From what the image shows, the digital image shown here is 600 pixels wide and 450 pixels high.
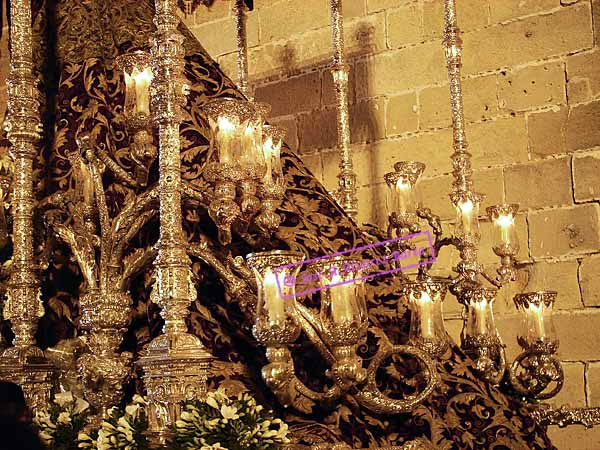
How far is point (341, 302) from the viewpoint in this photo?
2695 mm

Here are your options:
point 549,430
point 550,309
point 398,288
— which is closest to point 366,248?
point 398,288

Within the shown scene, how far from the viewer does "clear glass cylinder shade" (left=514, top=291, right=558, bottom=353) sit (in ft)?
11.9

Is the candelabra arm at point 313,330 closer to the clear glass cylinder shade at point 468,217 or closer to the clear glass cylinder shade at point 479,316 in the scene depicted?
the clear glass cylinder shade at point 479,316

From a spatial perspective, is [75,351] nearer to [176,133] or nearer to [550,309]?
[176,133]

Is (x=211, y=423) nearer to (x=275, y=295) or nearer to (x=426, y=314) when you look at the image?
(x=275, y=295)

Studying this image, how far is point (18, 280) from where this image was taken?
318 cm

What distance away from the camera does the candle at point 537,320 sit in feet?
11.9

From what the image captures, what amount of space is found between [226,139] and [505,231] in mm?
1592

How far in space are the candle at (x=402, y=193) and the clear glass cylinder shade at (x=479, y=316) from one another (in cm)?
39

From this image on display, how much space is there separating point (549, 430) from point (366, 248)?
1506mm

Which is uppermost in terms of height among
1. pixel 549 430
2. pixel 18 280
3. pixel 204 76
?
pixel 204 76

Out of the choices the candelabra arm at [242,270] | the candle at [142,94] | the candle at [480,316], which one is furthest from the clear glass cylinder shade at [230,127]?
the candle at [480,316]

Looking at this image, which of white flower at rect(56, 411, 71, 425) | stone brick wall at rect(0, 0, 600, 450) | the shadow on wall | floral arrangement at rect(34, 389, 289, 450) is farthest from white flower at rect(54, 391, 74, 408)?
the shadow on wall

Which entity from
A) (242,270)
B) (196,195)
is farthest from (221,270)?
(196,195)
